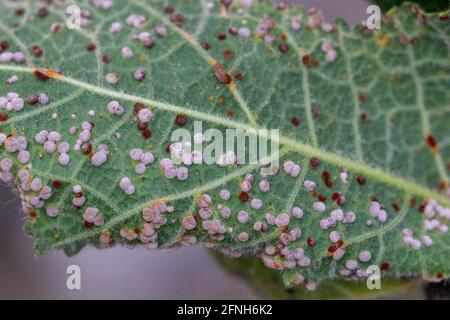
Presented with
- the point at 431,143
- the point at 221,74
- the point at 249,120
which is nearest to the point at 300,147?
the point at 249,120

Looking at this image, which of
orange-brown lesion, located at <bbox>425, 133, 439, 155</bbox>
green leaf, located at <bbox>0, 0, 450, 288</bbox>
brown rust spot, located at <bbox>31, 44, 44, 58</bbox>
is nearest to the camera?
green leaf, located at <bbox>0, 0, 450, 288</bbox>

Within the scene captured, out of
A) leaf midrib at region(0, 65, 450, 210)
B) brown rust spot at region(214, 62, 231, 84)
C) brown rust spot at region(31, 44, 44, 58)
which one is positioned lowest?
leaf midrib at region(0, 65, 450, 210)

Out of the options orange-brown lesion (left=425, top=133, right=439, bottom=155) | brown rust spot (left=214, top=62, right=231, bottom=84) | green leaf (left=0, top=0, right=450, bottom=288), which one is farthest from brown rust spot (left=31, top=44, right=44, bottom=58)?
orange-brown lesion (left=425, top=133, right=439, bottom=155)

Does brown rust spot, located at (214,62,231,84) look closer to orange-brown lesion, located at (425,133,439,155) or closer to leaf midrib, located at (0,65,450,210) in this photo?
leaf midrib, located at (0,65,450,210)

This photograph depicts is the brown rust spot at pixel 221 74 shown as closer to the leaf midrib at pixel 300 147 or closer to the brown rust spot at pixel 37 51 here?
the leaf midrib at pixel 300 147

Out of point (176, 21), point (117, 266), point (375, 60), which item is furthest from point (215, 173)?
point (117, 266)

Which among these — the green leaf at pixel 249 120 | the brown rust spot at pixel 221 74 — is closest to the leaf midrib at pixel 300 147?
the green leaf at pixel 249 120

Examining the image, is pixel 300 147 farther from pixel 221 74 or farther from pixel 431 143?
pixel 431 143
